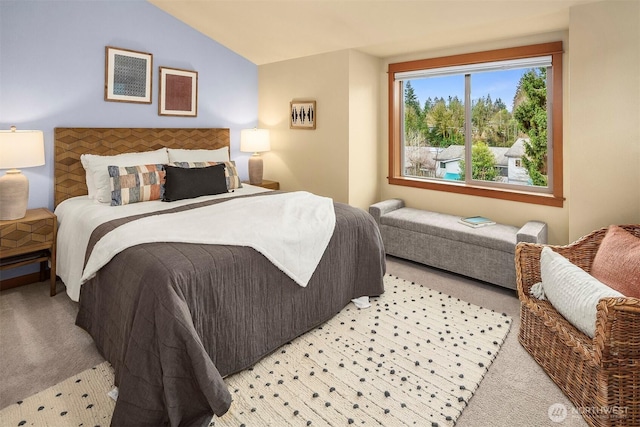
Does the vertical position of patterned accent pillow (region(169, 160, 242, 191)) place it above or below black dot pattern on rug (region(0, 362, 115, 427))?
above

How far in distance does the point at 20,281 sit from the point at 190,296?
2.40 meters

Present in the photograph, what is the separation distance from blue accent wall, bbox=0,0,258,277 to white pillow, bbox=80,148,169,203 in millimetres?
359

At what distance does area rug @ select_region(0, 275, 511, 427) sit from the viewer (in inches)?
67.5

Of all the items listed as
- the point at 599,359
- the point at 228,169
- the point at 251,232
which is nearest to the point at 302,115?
the point at 228,169

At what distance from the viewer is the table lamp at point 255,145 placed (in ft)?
14.8

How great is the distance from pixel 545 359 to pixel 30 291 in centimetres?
375

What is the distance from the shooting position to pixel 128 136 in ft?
12.2

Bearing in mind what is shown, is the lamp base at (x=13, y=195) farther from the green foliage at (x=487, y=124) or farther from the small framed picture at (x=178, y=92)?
the green foliage at (x=487, y=124)

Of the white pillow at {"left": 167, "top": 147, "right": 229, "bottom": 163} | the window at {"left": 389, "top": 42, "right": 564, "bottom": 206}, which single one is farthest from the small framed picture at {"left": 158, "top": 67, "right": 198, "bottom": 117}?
the window at {"left": 389, "top": 42, "right": 564, "bottom": 206}

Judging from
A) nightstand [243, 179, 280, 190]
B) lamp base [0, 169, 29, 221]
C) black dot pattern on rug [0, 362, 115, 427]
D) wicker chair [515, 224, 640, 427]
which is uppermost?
nightstand [243, 179, 280, 190]

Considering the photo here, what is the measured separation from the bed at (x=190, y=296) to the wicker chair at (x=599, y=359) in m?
1.19

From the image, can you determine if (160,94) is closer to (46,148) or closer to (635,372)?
(46,148)

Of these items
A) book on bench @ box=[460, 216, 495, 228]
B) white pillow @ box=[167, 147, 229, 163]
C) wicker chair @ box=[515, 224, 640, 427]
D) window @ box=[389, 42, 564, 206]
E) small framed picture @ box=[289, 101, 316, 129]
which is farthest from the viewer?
small framed picture @ box=[289, 101, 316, 129]

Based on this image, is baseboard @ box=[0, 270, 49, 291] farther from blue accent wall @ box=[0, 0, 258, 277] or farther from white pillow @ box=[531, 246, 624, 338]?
white pillow @ box=[531, 246, 624, 338]
